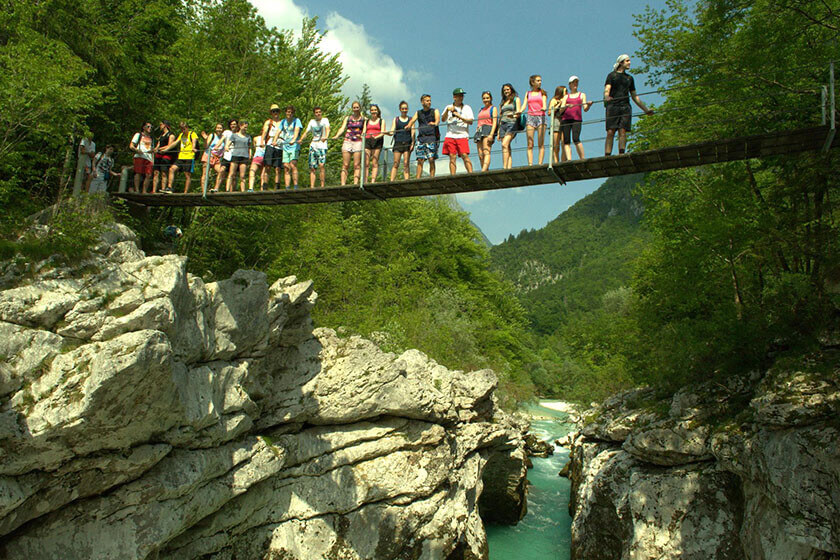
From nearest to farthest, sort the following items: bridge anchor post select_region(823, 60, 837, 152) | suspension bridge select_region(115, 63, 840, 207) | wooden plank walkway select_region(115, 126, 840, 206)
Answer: bridge anchor post select_region(823, 60, 837, 152) < suspension bridge select_region(115, 63, 840, 207) < wooden plank walkway select_region(115, 126, 840, 206)

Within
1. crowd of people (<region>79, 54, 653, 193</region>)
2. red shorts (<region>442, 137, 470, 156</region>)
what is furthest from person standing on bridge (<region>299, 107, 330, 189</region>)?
red shorts (<region>442, 137, 470, 156</region>)

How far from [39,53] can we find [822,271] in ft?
55.5

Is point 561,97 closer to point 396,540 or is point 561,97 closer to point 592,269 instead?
point 396,540

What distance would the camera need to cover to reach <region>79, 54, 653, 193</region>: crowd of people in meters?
9.81

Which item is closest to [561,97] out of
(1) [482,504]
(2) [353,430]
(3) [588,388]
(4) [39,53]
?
(2) [353,430]

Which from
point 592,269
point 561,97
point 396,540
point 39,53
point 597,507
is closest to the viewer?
point 561,97

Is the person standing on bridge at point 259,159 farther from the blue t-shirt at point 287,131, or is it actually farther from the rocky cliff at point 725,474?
the rocky cliff at point 725,474

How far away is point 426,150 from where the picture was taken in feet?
35.9

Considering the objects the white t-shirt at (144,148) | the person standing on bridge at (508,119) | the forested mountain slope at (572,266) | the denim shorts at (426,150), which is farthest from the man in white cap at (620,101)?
the forested mountain slope at (572,266)

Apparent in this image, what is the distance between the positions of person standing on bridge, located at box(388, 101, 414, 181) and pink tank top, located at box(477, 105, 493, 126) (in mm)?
1344

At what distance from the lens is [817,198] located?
12539 millimetres

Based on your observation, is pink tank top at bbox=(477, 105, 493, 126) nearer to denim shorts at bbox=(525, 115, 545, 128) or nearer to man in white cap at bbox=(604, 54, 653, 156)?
denim shorts at bbox=(525, 115, 545, 128)

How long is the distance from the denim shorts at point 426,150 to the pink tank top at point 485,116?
37.5 inches

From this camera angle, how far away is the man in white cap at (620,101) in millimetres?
9422
